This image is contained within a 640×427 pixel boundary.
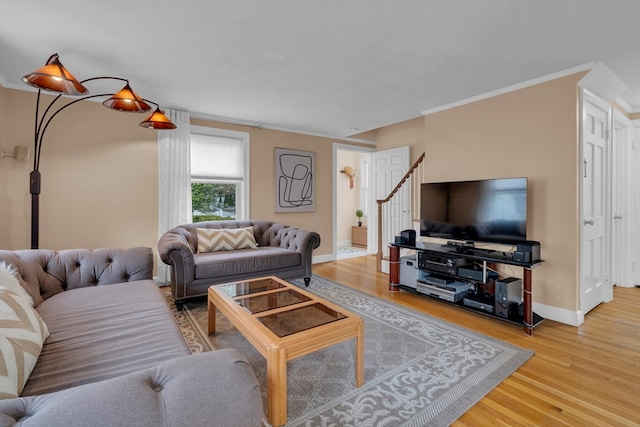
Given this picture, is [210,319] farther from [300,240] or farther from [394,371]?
[300,240]

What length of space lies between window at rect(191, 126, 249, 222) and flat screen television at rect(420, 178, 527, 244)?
8.79ft

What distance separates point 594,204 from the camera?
9.77ft

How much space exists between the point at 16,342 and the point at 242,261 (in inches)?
91.4

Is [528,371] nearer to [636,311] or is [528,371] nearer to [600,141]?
[636,311]

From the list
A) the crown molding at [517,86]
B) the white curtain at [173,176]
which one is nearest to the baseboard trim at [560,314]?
the crown molding at [517,86]

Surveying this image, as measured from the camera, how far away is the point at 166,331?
5.12 feet

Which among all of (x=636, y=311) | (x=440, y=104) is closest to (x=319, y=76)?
(x=440, y=104)

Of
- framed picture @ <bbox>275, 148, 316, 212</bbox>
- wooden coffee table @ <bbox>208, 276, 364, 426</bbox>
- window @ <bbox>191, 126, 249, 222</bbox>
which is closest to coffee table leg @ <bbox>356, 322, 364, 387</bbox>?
wooden coffee table @ <bbox>208, 276, 364, 426</bbox>

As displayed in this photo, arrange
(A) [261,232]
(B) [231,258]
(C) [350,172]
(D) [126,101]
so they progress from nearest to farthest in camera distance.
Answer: (D) [126,101]
(B) [231,258]
(A) [261,232]
(C) [350,172]

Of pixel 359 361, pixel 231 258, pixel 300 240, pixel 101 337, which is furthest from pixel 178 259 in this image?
pixel 359 361

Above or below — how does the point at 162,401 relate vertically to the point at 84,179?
below

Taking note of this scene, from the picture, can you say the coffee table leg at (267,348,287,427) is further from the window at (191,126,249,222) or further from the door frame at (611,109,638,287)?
the door frame at (611,109,638,287)

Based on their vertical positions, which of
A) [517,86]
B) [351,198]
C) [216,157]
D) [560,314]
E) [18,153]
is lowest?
[560,314]

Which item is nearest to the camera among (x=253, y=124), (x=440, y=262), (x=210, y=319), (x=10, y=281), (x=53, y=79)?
(x=10, y=281)
